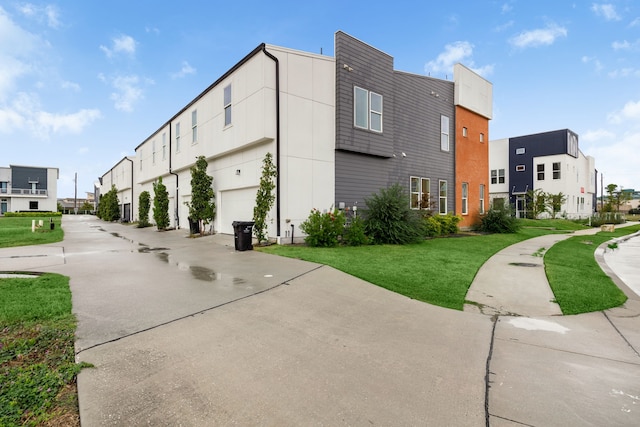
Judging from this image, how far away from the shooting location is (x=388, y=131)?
1388 cm

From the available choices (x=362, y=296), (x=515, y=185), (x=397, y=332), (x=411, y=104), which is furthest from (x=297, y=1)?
(x=515, y=185)

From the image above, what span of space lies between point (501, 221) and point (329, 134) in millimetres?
11781

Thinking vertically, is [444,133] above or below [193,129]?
above

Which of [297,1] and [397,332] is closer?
[397,332]

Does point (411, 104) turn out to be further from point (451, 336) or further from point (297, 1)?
point (451, 336)

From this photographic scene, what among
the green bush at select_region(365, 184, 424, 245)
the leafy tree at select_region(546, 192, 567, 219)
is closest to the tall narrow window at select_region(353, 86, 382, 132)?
the green bush at select_region(365, 184, 424, 245)

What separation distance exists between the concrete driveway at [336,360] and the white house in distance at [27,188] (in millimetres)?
64314

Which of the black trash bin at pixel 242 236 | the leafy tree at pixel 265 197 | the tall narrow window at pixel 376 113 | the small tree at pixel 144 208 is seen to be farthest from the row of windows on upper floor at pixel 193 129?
the tall narrow window at pixel 376 113

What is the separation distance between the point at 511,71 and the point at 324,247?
13.2m

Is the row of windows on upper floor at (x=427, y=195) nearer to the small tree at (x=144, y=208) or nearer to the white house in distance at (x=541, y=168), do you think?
the white house in distance at (x=541, y=168)

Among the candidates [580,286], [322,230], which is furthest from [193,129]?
[580,286]

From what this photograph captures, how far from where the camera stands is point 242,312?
4.30m

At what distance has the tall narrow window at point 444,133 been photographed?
17.7 meters

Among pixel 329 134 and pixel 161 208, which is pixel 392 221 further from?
pixel 161 208
